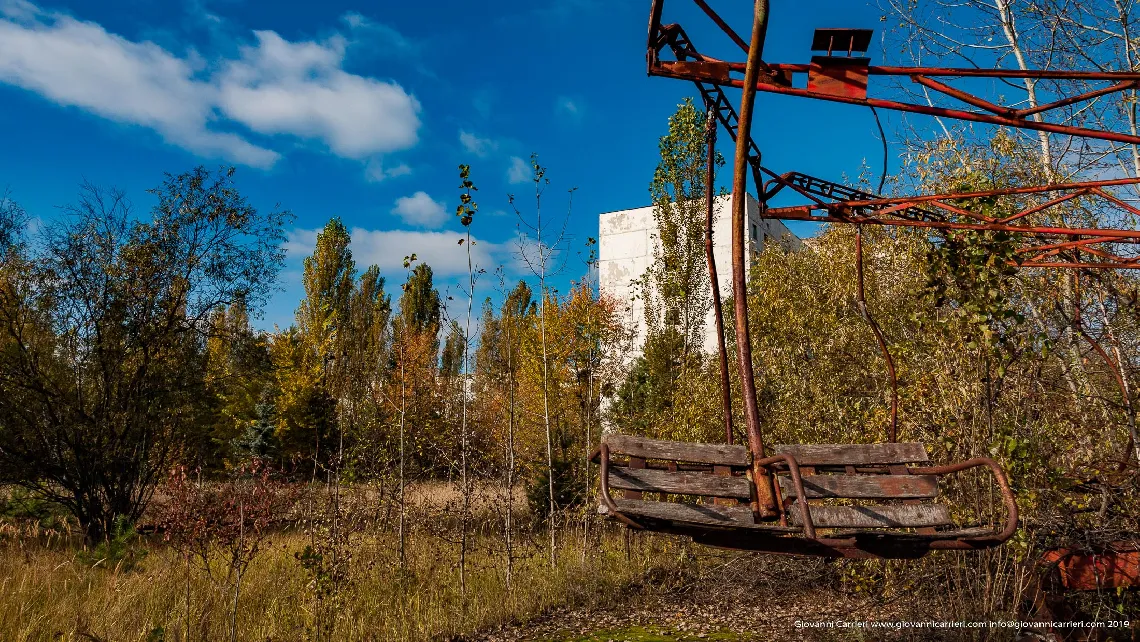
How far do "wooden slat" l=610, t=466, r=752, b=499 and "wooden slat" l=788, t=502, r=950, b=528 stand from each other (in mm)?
209

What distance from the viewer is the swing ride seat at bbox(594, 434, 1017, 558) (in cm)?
198

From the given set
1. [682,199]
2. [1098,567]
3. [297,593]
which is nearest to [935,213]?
[1098,567]

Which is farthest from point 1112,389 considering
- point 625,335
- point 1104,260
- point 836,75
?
point 625,335

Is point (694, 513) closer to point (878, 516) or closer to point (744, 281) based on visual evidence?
point (878, 516)

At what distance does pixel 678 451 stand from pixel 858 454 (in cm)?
78

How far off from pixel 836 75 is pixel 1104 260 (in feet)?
12.1

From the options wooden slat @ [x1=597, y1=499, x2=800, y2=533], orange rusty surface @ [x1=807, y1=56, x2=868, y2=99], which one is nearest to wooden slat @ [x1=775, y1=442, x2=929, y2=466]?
wooden slat @ [x1=597, y1=499, x2=800, y2=533]

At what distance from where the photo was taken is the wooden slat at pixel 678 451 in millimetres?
2480

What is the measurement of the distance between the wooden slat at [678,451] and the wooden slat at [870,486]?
27cm

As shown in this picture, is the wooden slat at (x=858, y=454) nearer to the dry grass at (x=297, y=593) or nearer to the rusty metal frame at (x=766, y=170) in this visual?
the rusty metal frame at (x=766, y=170)

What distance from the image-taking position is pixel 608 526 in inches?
357

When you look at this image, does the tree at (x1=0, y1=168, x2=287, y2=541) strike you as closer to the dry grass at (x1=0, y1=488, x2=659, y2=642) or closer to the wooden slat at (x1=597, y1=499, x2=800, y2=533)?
the dry grass at (x1=0, y1=488, x2=659, y2=642)

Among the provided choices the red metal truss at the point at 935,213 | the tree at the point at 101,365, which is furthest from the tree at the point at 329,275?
the red metal truss at the point at 935,213

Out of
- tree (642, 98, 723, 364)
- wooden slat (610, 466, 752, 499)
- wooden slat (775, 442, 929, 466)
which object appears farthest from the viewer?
tree (642, 98, 723, 364)
